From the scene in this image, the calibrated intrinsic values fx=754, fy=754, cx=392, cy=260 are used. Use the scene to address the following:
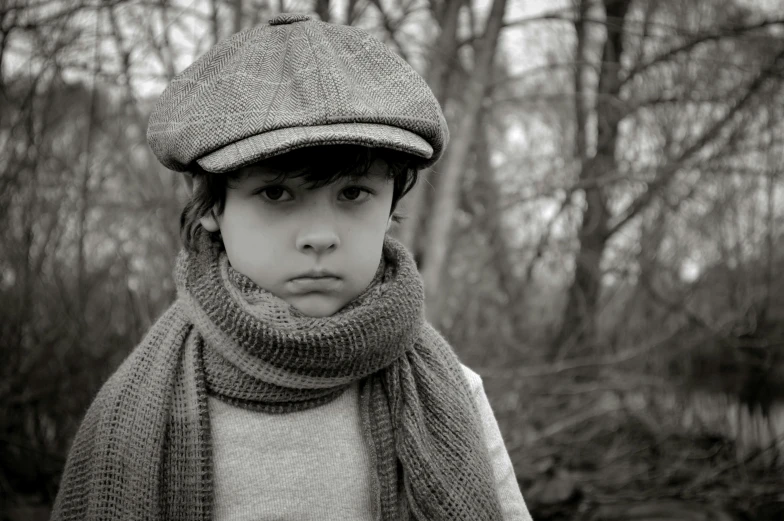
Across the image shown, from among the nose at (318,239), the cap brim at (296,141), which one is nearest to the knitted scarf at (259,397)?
the nose at (318,239)

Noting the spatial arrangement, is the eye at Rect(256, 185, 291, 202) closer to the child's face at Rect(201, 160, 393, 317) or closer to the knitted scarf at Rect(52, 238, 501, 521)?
the child's face at Rect(201, 160, 393, 317)

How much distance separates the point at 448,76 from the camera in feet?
12.9

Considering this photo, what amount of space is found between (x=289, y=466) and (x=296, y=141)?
662mm

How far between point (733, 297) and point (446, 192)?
2.39 metres

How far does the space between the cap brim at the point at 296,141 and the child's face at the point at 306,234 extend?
6cm

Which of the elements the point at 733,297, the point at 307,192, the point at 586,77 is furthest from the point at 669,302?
the point at 307,192

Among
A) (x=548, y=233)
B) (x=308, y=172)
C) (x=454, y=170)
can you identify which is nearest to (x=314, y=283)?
(x=308, y=172)

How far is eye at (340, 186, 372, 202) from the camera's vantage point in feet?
4.81

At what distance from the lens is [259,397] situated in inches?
59.9

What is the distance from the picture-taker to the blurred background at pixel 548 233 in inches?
130

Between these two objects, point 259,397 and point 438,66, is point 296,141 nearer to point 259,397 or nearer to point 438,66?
point 259,397

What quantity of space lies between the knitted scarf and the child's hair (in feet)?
0.24

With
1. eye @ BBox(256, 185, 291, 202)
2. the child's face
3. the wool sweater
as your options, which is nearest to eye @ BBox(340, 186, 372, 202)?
the child's face

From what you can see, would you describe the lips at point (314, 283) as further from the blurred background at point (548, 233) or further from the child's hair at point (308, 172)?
the blurred background at point (548, 233)
